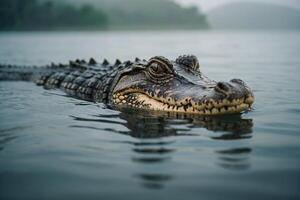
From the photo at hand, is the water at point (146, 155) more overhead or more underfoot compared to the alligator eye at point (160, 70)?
more underfoot

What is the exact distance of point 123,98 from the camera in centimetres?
666

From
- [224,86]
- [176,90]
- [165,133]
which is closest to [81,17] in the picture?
[176,90]

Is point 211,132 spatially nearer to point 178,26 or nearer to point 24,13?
point 24,13

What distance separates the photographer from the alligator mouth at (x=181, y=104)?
508 cm

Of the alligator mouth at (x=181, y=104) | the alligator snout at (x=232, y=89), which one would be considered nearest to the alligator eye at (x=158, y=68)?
the alligator mouth at (x=181, y=104)

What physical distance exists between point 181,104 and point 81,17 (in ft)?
293

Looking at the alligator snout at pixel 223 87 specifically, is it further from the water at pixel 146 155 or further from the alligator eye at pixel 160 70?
the alligator eye at pixel 160 70

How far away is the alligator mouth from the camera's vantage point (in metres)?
5.08

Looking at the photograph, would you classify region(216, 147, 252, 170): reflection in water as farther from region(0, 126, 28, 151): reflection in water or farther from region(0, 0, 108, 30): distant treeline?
region(0, 0, 108, 30): distant treeline

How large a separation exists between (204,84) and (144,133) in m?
1.55

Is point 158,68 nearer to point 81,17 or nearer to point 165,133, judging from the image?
point 165,133

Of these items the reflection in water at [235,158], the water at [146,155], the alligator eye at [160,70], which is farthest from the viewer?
the alligator eye at [160,70]

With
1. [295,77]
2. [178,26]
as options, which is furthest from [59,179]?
[178,26]

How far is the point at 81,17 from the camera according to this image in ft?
300
